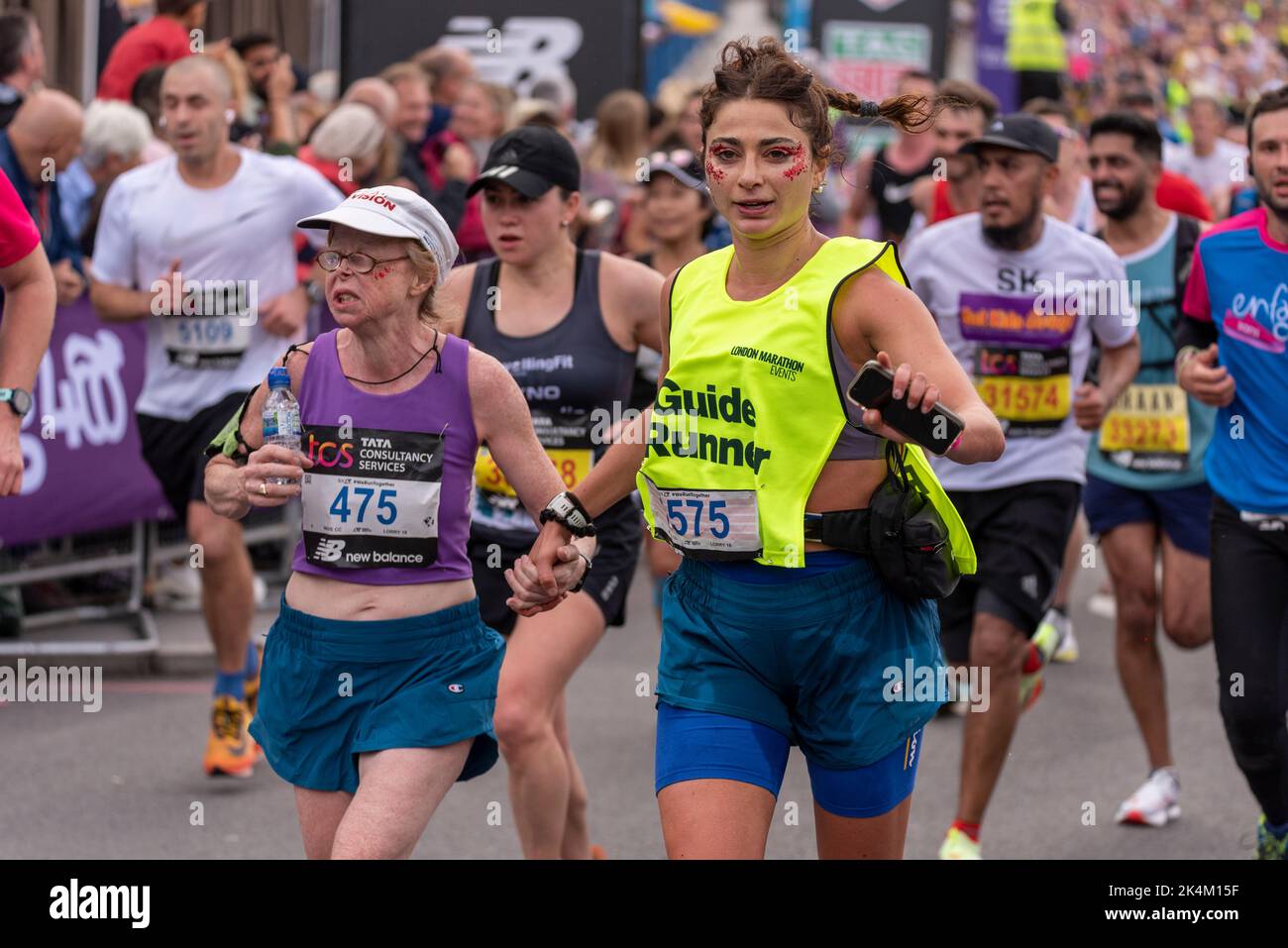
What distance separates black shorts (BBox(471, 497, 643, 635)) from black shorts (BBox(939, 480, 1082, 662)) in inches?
45.4

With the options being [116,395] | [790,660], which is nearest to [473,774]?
[790,660]

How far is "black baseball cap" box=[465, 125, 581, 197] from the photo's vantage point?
5.95m

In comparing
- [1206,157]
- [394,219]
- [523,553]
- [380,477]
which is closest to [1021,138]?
[523,553]

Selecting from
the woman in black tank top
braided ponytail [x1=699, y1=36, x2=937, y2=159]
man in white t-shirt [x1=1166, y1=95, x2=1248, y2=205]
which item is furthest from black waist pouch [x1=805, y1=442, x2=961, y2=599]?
man in white t-shirt [x1=1166, y1=95, x2=1248, y2=205]

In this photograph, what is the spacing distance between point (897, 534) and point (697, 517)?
0.40 meters

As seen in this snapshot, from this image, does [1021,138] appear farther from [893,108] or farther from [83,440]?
→ [83,440]

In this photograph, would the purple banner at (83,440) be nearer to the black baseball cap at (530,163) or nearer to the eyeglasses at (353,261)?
the black baseball cap at (530,163)

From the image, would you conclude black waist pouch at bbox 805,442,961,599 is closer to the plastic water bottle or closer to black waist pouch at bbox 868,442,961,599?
black waist pouch at bbox 868,442,961,599

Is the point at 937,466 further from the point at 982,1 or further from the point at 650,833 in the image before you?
the point at 982,1

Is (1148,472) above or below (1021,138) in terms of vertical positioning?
below

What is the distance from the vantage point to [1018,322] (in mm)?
6855

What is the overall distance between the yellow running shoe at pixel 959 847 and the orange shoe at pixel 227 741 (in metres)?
2.54

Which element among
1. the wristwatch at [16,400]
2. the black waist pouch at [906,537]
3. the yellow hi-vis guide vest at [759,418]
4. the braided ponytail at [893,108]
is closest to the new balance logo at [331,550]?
the yellow hi-vis guide vest at [759,418]
